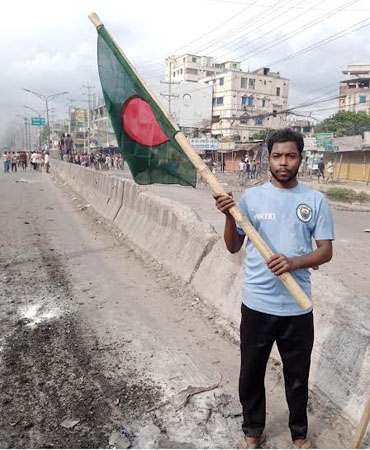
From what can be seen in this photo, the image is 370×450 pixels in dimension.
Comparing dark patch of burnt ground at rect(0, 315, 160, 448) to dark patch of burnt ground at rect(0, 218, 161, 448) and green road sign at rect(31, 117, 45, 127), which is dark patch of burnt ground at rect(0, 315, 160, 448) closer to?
dark patch of burnt ground at rect(0, 218, 161, 448)

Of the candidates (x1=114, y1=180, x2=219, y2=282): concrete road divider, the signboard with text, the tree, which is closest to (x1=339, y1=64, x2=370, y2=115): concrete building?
the tree

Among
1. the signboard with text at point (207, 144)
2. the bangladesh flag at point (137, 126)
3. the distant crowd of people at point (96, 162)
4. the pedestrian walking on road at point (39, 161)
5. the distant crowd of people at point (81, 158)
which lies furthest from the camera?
the distant crowd of people at point (96, 162)

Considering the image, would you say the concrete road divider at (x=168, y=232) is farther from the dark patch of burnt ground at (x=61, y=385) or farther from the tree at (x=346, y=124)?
the tree at (x=346, y=124)

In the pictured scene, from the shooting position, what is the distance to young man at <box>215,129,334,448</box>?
90.6 inches

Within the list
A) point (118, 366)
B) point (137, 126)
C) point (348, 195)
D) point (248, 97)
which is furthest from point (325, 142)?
point (248, 97)

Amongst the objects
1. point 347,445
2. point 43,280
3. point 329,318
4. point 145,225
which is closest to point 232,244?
point 329,318

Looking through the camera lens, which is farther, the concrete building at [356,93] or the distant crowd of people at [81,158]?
the concrete building at [356,93]

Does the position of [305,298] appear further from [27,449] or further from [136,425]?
[27,449]

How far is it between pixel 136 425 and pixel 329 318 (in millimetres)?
1634

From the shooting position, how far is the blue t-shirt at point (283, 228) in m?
2.30

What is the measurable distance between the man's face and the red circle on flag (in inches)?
40.4

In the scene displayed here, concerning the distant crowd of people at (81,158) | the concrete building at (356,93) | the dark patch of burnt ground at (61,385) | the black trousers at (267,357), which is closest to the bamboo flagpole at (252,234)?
the black trousers at (267,357)

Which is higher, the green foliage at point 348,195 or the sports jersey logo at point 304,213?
the sports jersey logo at point 304,213

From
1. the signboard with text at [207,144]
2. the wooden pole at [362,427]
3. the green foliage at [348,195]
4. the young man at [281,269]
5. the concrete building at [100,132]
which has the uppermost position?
the concrete building at [100,132]
